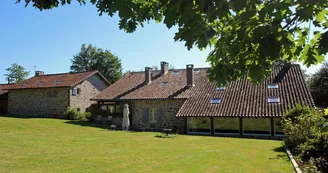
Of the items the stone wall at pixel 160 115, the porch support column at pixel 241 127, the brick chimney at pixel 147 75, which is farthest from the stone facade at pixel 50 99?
the porch support column at pixel 241 127

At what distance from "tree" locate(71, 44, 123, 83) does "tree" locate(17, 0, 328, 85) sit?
46029 mm

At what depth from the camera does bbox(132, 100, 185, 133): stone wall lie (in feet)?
69.8

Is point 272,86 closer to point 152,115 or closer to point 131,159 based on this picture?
point 152,115

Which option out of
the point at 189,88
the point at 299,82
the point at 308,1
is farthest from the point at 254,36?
the point at 189,88

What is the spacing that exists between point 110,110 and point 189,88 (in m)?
8.11

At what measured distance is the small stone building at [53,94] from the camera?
28125 millimetres

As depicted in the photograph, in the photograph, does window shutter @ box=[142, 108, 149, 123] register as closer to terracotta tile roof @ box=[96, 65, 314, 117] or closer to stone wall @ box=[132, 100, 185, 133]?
stone wall @ box=[132, 100, 185, 133]

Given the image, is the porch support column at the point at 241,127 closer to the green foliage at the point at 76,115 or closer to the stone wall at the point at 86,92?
the green foliage at the point at 76,115

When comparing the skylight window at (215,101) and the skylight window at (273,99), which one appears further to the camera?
the skylight window at (215,101)

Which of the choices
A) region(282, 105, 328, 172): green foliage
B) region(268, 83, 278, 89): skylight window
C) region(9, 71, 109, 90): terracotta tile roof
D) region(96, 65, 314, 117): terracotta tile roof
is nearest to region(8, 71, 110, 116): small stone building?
region(9, 71, 109, 90): terracotta tile roof

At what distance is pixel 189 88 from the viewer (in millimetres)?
22609

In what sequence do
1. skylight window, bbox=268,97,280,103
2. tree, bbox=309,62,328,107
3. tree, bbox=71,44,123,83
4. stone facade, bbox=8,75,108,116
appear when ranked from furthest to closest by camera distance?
tree, bbox=71,44,123,83
tree, bbox=309,62,328,107
stone facade, bbox=8,75,108,116
skylight window, bbox=268,97,280,103

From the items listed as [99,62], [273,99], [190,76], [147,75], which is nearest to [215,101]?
[273,99]

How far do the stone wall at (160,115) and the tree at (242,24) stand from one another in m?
17.9
